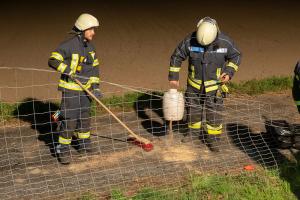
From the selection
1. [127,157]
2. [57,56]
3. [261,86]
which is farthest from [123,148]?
[261,86]

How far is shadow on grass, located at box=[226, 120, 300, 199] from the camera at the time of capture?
6300 millimetres

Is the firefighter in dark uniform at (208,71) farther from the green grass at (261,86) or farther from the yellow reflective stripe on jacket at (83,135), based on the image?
the green grass at (261,86)

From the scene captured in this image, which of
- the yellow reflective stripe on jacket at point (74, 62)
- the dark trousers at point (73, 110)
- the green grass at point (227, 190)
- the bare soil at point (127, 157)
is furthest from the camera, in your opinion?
the dark trousers at point (73, 110)

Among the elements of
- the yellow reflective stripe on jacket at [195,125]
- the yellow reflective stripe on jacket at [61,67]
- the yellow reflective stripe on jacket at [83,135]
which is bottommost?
the yellow reflective stripe on jacket at [83,135]

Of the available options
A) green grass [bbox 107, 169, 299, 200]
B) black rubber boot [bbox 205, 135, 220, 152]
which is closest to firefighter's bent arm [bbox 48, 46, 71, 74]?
green grass [bbox 107, 169, 299, 200]

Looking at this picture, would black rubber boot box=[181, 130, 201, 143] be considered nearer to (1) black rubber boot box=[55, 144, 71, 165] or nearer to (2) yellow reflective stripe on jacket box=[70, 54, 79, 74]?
(1) black rubber boot box=[55, 144, 71, 165]

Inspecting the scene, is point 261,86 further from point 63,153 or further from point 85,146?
point 63,153

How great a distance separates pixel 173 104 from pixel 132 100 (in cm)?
207

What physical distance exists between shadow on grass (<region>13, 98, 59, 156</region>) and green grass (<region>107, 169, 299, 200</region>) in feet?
6.36

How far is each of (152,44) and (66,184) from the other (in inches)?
272

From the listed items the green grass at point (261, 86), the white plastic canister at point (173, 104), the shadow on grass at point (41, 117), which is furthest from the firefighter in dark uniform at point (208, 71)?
the green grass at point (261, 86)

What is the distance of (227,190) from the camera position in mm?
5895

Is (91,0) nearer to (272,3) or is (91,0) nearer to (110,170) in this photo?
(272,3)

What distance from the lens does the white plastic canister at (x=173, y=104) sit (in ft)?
22.2
